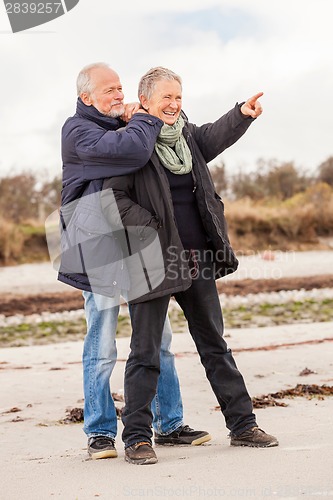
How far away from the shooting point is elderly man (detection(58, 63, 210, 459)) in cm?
452

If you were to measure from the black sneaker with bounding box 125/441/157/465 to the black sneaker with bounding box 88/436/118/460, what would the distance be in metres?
0.17

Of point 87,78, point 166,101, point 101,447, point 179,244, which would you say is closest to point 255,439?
point 101,447

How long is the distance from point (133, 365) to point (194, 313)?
422 mm

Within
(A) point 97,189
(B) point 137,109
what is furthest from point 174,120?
(A) point 97,189

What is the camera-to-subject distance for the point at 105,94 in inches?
187

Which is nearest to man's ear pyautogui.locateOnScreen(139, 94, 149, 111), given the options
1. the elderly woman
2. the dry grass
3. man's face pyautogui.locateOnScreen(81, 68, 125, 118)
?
the elderly woman

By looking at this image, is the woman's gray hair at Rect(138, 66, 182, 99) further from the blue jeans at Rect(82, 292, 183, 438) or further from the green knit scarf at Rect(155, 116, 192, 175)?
the blue jeans at Rect(82, 292, 183, 438)

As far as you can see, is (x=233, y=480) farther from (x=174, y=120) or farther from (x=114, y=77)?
(x=114, y=77)

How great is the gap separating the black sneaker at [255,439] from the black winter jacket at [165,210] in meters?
0.83

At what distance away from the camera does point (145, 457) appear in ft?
14.6

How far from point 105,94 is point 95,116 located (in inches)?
5.1

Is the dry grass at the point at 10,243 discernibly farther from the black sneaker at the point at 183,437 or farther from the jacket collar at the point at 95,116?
the jacket collar at the point at 95,116

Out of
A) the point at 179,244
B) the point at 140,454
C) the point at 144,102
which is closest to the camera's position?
the point at 140,454

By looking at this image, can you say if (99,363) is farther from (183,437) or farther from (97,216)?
(97,216)
